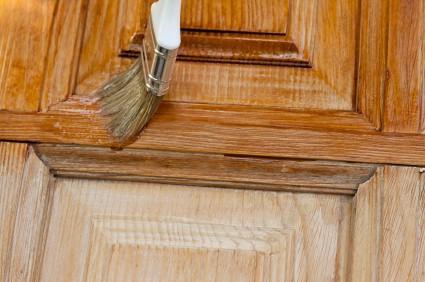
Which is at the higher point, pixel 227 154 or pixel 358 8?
pixel 358 8

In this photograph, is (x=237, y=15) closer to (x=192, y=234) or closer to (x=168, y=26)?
(x=168, y=26)

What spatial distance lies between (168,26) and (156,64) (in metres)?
0.04

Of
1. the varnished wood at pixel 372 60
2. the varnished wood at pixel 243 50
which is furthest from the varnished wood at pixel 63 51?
the varnished wood at pixel 372 60

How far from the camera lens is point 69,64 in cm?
74

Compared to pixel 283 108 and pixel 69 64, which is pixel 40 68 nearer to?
pixel 69 64

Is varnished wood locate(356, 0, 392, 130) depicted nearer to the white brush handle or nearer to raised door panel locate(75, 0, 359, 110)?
raised door panel locate(75, 0, 359, 110)

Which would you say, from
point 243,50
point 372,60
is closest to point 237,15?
point 243,50

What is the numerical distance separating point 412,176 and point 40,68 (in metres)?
0.37

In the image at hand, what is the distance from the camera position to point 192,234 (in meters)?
0.70

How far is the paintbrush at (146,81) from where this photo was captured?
650 millimetres

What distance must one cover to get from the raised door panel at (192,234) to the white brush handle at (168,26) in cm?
14

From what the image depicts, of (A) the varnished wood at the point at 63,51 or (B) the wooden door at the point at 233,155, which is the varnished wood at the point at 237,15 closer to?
(B) the wooden door at the point at 233,155

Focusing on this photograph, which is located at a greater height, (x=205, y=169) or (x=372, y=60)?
(x=372, y=60)

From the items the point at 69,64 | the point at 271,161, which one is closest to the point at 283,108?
the point at 271,161
